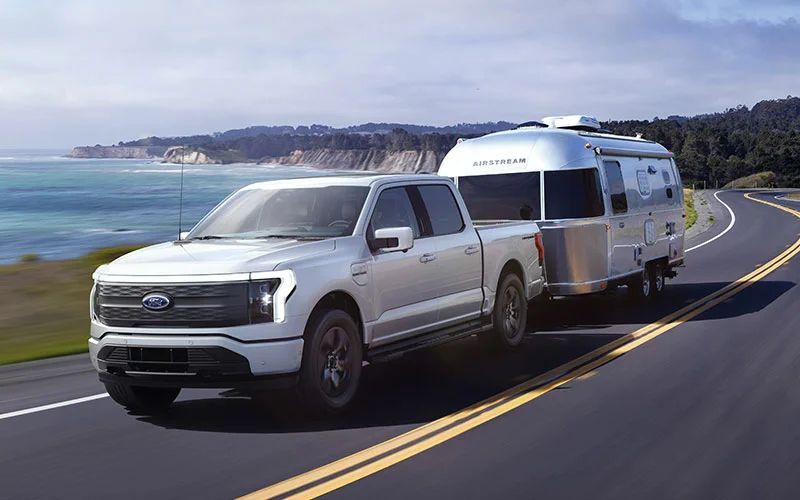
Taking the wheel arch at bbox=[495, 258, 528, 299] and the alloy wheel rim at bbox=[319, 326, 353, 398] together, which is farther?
the wheel arch at bbox=[495, 258, 528, 299]

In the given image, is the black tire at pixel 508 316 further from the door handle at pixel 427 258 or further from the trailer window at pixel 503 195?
the trailer window at pixel 503 195

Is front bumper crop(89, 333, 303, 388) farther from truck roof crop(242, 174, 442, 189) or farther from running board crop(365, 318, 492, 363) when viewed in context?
truck roof crop(242, 174, 442, 189)

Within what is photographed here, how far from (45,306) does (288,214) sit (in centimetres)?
794

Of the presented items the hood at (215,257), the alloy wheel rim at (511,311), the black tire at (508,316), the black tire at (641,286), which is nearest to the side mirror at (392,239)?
the hood at (215,257)

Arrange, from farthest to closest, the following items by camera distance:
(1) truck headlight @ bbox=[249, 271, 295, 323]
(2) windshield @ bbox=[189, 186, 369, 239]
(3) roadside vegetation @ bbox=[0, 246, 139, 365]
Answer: (3) roadside vegetation @ bbox=[0, 246, 139, 365] → (2) windshield @ bbox=[189, 186, 369, 239] → (1) truck headlight @ bbox=[249, 271, 295, 323]

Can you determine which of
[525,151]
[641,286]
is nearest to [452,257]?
[525,151]

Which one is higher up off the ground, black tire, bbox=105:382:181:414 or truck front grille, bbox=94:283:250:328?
truck front grille, bbox=94:283:250:328

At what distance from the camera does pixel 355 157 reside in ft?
103

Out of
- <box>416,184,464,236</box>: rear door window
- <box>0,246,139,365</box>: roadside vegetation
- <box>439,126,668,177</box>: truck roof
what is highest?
<box>439,126,668,177</box>: truck roof

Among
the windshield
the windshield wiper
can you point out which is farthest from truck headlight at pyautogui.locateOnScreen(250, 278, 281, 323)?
the windshield

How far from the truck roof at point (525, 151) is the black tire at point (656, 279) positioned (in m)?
2.51

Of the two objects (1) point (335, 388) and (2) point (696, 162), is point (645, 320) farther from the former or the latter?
(2) point (696, 162)

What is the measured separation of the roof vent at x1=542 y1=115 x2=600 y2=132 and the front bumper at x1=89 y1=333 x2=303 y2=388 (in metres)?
9.28

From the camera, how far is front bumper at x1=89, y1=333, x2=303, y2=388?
6.82 meters
